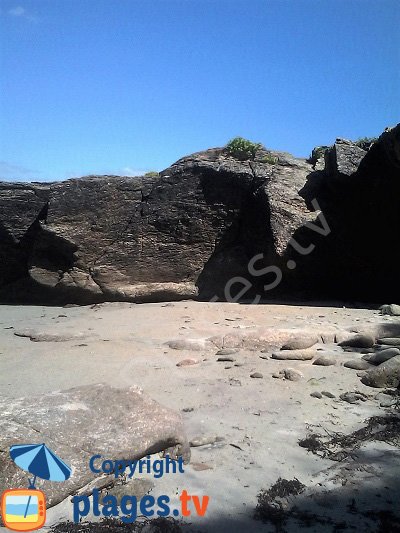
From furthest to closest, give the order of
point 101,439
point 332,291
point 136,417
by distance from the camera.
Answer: point 332,291 → point 136,417 → point 101,439

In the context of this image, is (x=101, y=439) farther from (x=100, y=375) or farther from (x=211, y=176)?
(x=211, y=176)

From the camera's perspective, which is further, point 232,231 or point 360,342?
point 232,231

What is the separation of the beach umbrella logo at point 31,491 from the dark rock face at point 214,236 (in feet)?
22.3

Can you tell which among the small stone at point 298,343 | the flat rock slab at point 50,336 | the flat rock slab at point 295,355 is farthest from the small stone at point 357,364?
the flat rock slab at point 50,336

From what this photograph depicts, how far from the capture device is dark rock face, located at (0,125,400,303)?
9195mm

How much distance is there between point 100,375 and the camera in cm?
462

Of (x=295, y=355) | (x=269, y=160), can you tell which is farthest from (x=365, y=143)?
(x=295, y=355)

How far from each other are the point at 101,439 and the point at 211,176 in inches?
297

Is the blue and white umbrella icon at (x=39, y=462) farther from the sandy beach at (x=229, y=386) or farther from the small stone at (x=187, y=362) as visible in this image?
the small stone at (x=187, y=362)

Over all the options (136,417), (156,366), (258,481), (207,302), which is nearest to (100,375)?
(156,366)

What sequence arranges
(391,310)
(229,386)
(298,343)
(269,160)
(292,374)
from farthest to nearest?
(269,160), (391,310), (298,343), (292,374), (229,386)

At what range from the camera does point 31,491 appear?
93.7 inches

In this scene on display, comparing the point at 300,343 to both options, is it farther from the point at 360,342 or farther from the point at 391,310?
the point at 391,310

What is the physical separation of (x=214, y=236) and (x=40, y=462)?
24.6 feet
